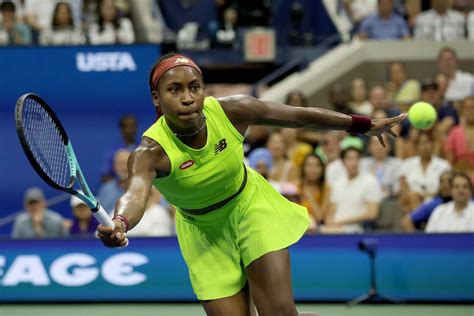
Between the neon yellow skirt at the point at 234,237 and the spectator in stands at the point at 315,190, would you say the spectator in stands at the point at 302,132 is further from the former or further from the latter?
the neon yellow skirt at the point at 234,237

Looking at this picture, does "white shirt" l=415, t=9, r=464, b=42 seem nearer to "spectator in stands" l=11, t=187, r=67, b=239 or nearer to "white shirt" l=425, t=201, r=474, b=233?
"white shirt" l=425, t=201, r=474, b=233

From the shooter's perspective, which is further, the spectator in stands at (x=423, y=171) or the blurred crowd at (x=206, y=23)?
the blurred crowd at (x=206, y=23)

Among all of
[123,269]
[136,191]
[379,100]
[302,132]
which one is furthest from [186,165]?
[379,100]

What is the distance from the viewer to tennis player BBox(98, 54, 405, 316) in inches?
217

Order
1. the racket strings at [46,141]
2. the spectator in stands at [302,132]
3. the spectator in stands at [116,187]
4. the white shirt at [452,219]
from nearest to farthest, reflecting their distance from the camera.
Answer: the racket strings at [46,141] → the white shirt at [452,219] → the spectator in stands at [116,187] → the spectator in stands at [302,132]

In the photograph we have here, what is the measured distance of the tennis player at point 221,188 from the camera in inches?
217

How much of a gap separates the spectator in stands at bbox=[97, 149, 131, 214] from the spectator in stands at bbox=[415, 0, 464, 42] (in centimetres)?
511

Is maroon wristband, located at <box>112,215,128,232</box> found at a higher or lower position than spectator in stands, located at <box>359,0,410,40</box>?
higher

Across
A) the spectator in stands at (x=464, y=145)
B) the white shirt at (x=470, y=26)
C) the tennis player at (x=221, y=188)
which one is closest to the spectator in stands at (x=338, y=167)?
the spectator in stands at (x=464, y=145)

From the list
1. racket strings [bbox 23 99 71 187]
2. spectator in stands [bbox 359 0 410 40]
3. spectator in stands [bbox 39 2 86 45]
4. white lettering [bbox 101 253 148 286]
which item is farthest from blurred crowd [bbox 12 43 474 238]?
racket strings [bbox 23 99 71 187]

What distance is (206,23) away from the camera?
15.3 m

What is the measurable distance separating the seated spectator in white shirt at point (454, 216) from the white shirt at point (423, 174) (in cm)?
76

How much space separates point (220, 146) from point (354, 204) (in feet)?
14.4

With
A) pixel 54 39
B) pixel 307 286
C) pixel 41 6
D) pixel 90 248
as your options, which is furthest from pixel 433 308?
pixel 41 6
